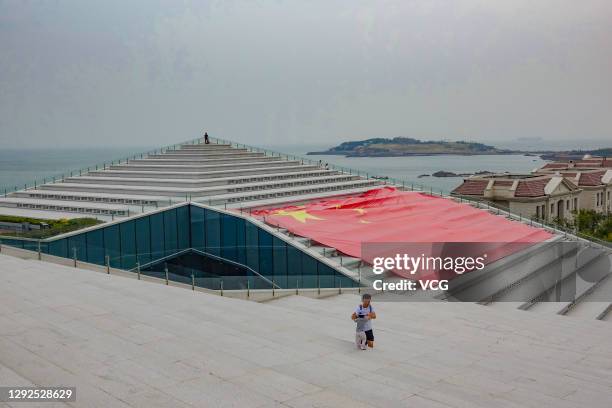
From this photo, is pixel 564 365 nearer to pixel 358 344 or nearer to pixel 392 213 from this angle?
pixel 358 344

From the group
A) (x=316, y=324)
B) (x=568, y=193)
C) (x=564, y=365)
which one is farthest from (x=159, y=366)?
(x=568, y=193)

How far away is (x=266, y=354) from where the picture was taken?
491 inches

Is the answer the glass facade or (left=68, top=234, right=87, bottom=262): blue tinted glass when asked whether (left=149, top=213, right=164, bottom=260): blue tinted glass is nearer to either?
the glass facade

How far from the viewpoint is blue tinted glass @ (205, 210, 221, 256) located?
35188mm

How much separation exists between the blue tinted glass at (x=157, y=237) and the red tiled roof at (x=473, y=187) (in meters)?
33.6

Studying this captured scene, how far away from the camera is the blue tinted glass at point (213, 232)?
35.2 meters

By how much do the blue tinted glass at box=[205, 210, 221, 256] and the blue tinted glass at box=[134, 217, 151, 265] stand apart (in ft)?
10.5

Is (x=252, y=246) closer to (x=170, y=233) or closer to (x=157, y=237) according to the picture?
(x=170, y=233)

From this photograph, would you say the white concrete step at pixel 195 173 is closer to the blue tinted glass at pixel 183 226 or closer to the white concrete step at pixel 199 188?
the white concrete step at pixel 199 188

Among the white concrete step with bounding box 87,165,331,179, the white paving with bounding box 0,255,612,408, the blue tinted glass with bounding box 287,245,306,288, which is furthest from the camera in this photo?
the white concrete step with bounding box 87,165,331,179

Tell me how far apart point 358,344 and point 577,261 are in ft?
82.1

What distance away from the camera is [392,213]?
40719mm

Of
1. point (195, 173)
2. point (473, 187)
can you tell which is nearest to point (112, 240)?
point (195, 173)

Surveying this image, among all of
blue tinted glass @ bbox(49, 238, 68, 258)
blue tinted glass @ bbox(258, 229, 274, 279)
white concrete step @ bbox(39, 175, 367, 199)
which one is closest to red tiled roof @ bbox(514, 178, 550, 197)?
white concrete step @ bbox(39, 175, 367, 199)
